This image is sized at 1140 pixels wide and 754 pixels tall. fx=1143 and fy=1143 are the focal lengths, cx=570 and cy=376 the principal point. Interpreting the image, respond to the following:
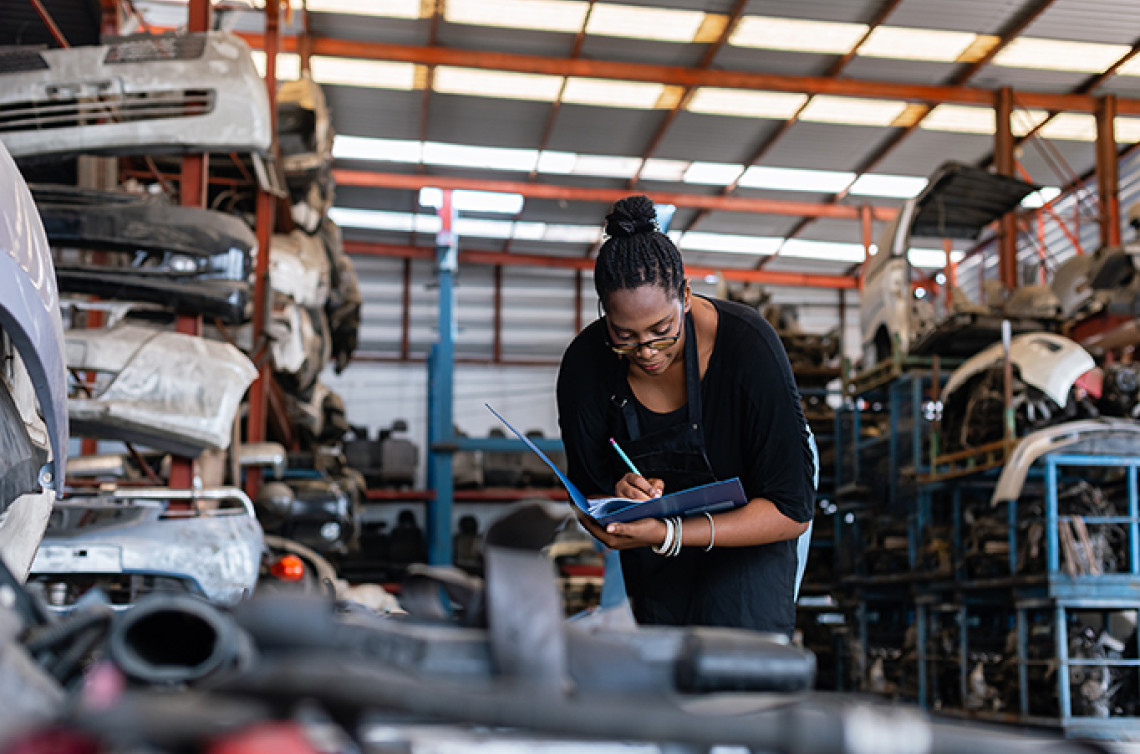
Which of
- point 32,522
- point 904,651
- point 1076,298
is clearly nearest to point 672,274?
point 32,522

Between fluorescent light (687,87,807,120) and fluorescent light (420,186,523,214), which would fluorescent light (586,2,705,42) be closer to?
fluorescent light (687,87,807,120)

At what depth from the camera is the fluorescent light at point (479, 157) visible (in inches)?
647

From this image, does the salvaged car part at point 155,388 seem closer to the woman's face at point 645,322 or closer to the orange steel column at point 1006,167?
the woman's face at point 645,322

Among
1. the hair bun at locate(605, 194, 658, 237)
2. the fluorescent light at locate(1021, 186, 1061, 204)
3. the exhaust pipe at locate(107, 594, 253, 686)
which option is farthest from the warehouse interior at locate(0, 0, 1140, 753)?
the fluorescent light at locate(1021, 186, 1061, 204)

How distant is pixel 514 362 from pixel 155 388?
17358mm

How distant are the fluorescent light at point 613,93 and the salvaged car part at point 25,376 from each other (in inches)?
498

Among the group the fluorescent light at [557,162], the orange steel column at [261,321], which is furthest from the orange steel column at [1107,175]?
the orange steel column at [261,321]

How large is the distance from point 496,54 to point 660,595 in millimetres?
11704

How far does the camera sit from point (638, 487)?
237 cm

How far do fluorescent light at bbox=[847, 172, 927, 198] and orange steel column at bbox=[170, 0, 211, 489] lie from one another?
1301 cm

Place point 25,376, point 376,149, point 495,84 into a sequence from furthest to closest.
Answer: point 376,149 → point 495,84 → point 25,376

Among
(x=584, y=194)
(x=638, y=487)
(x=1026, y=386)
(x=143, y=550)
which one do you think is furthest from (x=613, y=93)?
(x=638, y=487)

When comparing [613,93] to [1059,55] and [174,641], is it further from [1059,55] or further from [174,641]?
[174,641]

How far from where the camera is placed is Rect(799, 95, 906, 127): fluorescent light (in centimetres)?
1456
